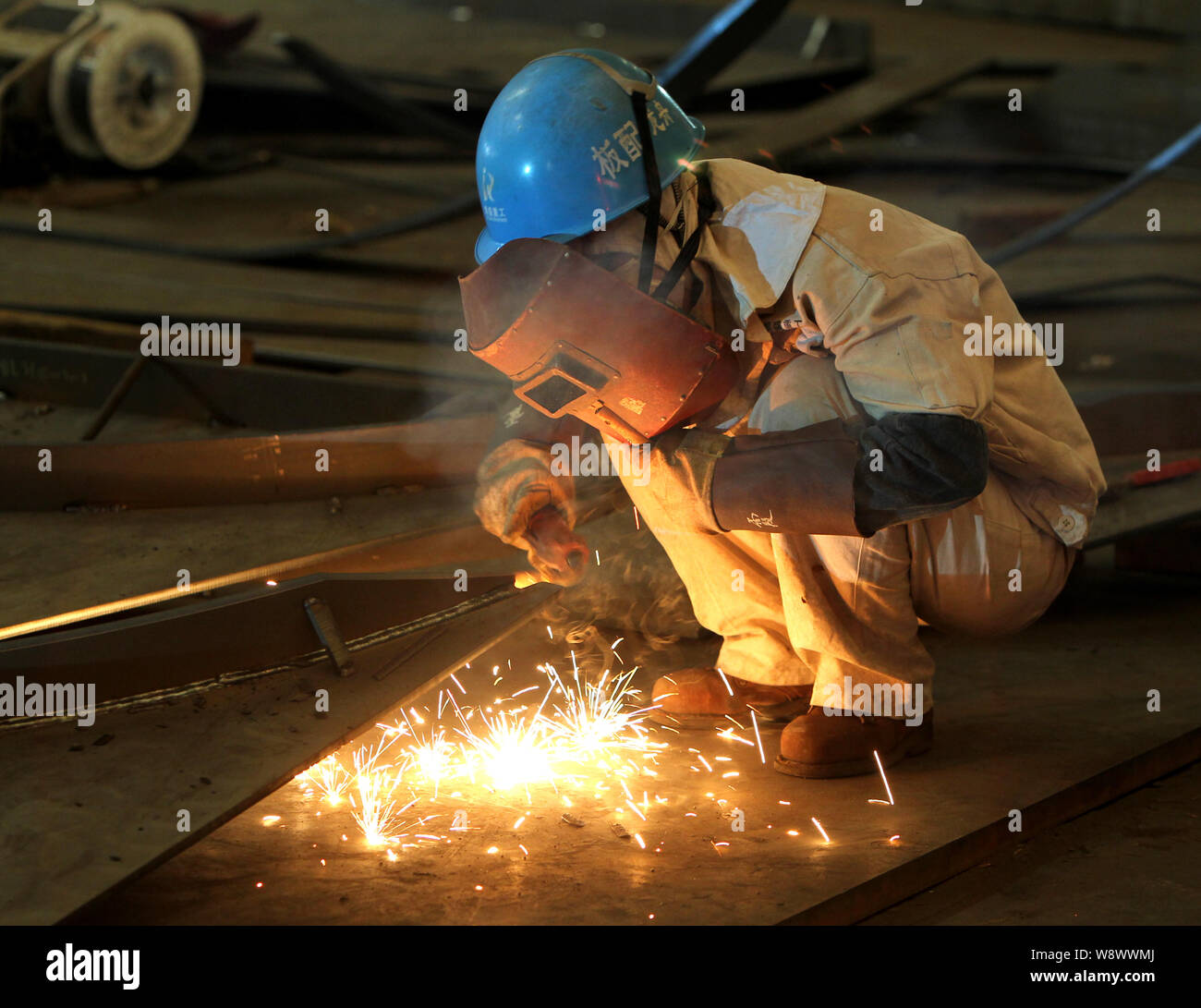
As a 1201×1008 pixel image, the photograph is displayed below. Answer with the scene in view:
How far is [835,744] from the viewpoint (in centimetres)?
224

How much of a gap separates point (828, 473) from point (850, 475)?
33mm

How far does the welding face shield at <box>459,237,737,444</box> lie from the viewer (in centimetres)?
191

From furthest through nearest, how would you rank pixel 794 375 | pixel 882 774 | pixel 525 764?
pixel 525 764, pixel 882 774, pixel 794 375

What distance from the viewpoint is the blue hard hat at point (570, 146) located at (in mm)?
1938

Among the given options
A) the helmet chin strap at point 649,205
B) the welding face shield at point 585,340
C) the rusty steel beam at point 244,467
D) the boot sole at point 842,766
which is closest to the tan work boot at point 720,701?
the boot sole at point 842,766

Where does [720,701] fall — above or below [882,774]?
above

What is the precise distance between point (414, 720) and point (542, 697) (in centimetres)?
27

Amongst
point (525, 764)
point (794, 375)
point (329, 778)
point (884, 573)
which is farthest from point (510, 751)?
point (794, 375)

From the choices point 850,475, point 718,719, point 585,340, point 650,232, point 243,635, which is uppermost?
point 650,232

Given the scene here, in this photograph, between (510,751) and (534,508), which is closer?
(534,508)

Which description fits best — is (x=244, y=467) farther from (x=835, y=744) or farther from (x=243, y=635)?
(x=835, y=744)

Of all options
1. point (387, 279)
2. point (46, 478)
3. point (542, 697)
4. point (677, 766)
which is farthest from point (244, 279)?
point (677, 766)

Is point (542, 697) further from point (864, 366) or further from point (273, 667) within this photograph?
point (864, 366)

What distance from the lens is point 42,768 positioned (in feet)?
6.35
